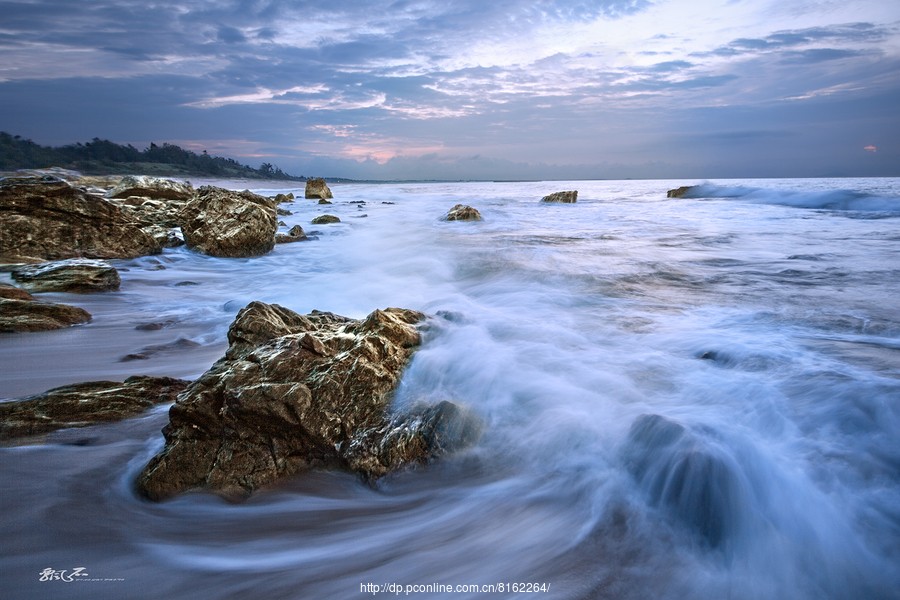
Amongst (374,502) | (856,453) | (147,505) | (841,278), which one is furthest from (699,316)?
(147,505)

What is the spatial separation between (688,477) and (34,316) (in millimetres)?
5252

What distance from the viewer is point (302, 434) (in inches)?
90.7

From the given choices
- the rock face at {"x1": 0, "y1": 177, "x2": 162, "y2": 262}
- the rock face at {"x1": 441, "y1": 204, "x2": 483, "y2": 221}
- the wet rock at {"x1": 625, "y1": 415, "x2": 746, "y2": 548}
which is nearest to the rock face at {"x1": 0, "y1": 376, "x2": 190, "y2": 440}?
the wet rock at {"x1": 625, "y1": 415, "x2": 746, "y2": 548}

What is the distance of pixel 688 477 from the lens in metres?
2.04

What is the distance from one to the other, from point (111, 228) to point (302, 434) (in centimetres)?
736

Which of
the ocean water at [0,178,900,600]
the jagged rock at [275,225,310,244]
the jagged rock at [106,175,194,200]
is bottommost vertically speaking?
the ocean water at [0,178,900,600]

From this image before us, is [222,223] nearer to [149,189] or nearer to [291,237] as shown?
[291,237]

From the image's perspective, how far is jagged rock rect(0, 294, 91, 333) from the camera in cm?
372

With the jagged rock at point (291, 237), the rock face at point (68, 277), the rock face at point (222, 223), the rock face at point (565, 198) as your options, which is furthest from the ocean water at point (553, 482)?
the rock face at point (565, 198)

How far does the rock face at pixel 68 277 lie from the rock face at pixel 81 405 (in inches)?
133

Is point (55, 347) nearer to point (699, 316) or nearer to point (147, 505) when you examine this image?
point (147, 505)

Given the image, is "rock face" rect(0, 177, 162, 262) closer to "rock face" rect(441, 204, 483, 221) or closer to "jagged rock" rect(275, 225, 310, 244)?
"jagged rock" rect(275, 225, 310, 244)

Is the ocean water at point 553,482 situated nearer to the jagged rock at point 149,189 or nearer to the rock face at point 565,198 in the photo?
the jagged rock at point 149,189

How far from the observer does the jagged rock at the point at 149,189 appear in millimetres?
10828
